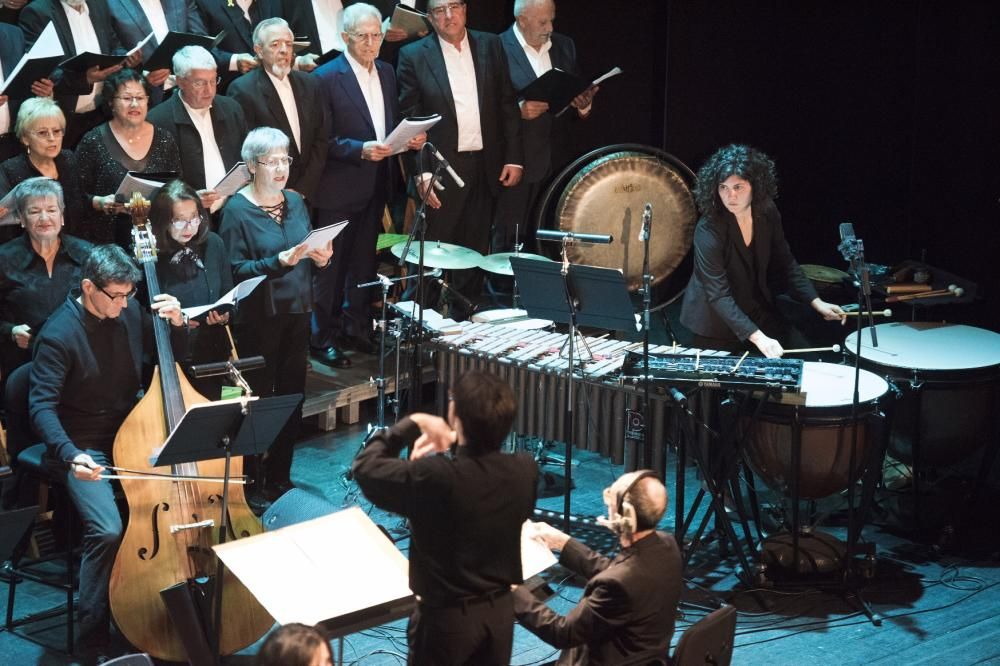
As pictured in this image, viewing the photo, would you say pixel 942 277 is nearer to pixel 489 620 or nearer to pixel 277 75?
pixel 277 75

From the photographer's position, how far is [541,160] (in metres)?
8.51

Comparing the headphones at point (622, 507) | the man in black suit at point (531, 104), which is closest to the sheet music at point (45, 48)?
the man in black suit at point (531, 104)

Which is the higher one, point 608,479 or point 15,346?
point 15,346

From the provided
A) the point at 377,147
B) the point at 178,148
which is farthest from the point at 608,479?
the point at 178,148

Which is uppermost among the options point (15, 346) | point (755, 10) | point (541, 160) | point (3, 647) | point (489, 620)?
point (755, 10)

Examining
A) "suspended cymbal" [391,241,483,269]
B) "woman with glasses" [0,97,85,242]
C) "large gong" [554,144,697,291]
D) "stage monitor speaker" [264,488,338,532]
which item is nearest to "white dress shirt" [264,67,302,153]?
"suspended cymbal" [391,241,483,269]

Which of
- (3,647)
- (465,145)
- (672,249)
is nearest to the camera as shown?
(3,647)

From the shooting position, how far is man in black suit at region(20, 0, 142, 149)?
6430 millimetres

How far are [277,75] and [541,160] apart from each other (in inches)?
79.2

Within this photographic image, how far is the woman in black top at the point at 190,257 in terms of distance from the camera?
600cm

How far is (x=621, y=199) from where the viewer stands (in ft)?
28.3

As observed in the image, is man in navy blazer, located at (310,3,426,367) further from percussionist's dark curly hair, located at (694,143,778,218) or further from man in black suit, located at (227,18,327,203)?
percussionist's dark curly hair, located at (694,143,778,218)

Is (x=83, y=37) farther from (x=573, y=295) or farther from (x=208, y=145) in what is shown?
(x=573, y=295)

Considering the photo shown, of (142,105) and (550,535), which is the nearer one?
(550,535)
